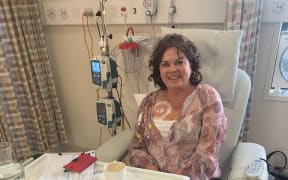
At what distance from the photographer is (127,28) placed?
2012 millimetres

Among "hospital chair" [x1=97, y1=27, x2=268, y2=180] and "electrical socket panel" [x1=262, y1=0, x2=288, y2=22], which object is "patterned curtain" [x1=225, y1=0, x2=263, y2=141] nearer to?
"electrical socket panel" [x1=262, y1=0, x2=288, y2=22]

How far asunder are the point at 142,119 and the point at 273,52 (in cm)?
98

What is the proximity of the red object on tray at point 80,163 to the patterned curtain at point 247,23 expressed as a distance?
106cm

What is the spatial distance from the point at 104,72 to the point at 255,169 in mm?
1098

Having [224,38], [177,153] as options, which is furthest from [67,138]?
[224,38]

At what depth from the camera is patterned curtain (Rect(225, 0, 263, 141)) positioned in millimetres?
1539

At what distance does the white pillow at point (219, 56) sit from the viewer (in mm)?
1362

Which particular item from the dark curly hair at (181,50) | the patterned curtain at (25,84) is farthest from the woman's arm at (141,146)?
the patterned curtain at (25,84)

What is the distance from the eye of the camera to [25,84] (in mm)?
2105

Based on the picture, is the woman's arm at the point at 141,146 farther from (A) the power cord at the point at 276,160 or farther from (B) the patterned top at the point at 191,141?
(A) the power cord at the point at 276,160

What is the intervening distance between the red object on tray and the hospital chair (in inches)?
7.1

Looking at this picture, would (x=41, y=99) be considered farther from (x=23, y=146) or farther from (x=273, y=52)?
(x=273, y=52)

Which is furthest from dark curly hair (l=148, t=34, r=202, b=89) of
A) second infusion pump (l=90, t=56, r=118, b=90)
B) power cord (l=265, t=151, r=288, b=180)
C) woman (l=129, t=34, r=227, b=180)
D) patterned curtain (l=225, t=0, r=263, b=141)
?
power cord (l=265, t=151, r=288, b=180)

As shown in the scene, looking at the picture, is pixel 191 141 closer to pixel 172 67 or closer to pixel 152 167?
pixel 152 167
